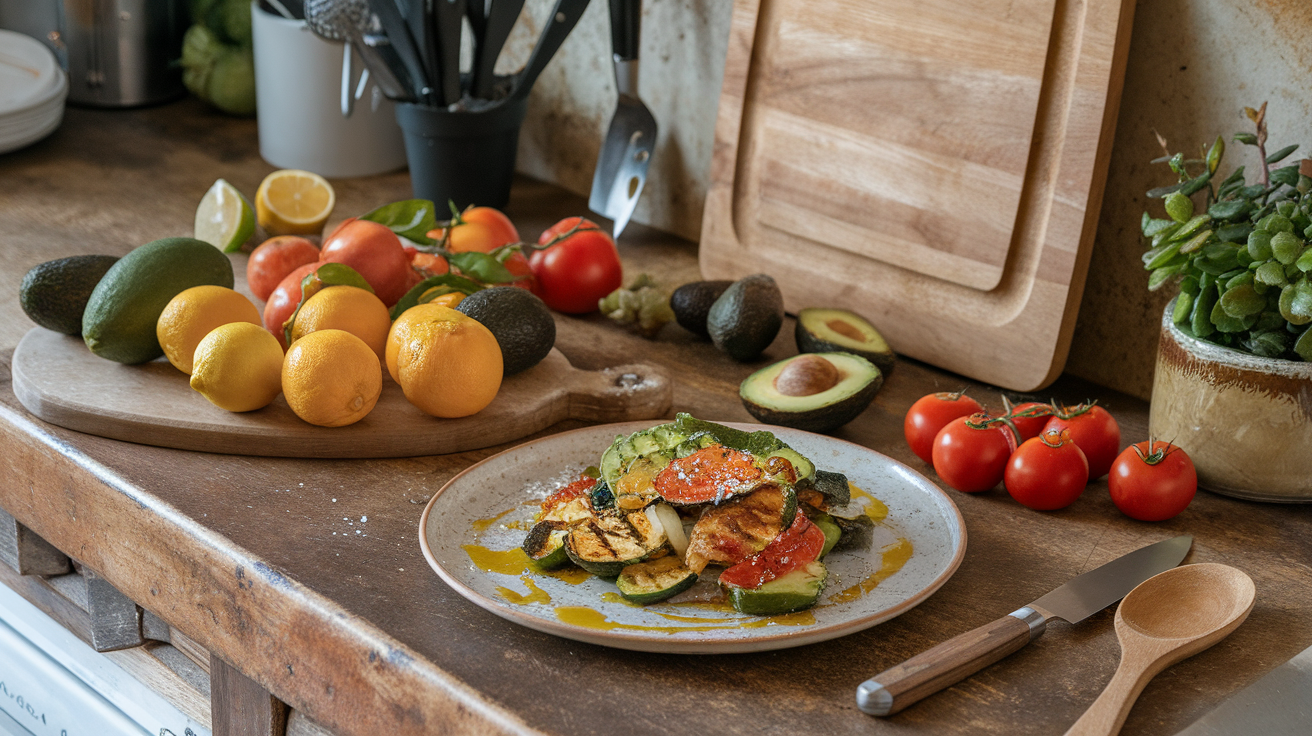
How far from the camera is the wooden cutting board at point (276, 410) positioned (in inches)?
40.1

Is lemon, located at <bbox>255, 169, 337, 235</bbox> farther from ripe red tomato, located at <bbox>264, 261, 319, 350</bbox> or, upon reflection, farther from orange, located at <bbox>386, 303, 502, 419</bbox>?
orange, located at <bbox>386, 303, 502, 419</bbox>

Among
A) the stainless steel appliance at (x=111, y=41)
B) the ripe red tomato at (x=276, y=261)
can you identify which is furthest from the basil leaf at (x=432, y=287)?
the stainless steel appliance at (x=111, y=41)

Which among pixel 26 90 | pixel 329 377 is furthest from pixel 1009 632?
pixel 26 90

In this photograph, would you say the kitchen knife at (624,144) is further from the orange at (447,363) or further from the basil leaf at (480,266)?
the orange at (447,363)

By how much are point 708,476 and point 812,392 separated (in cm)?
27

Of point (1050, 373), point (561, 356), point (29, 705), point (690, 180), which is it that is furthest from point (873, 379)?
point (29, 705)

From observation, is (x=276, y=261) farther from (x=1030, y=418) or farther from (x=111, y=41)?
(x=111, y=41)

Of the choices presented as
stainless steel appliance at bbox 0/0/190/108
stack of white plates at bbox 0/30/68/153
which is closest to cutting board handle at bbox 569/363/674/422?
stack of white plates at bbox 0/30/68/153

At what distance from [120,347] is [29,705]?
0.42 m

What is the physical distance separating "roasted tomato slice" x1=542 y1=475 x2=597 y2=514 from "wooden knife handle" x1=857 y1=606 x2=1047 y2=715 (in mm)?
280

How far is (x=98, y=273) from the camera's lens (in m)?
1.16

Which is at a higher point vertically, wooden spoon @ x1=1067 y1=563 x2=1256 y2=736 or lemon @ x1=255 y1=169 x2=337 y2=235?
wooden spoon @ x1=1067 y1=563 x2=1256 y2=736

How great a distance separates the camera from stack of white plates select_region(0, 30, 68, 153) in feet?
5.57

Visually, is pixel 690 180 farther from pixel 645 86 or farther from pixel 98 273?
pixel 98 273
